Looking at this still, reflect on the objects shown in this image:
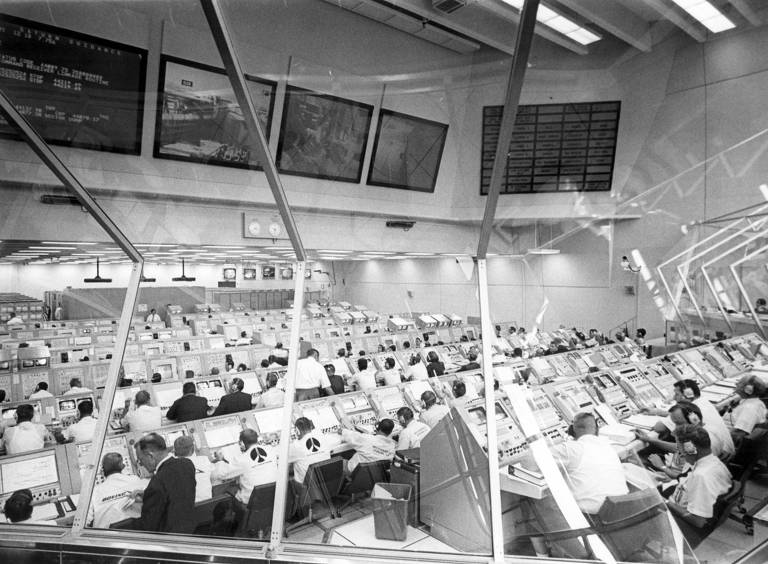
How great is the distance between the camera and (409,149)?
8.17 ft

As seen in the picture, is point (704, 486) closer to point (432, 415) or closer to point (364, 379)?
point (432, 415)

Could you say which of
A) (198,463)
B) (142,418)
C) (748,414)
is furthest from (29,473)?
(748,414)

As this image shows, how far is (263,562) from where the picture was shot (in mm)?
2088

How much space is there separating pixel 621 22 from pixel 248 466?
380cm

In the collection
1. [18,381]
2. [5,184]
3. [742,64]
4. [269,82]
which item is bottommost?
[18,381]

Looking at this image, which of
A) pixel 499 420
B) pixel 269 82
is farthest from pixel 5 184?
pixel 499 420

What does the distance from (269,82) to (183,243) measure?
1456mm

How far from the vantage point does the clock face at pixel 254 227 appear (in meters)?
2.73

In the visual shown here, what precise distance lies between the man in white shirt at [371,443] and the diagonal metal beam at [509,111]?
7.45 ft

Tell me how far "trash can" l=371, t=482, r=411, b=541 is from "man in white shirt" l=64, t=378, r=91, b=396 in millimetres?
3564

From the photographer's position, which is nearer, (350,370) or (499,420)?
(499,420)

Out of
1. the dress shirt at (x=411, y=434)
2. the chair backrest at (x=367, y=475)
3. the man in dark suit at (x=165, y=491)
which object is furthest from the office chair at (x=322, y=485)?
the man in dark suit at (x=165, y=491)

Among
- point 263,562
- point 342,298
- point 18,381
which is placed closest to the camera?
point 263,562

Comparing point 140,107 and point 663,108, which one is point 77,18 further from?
point 663,108
